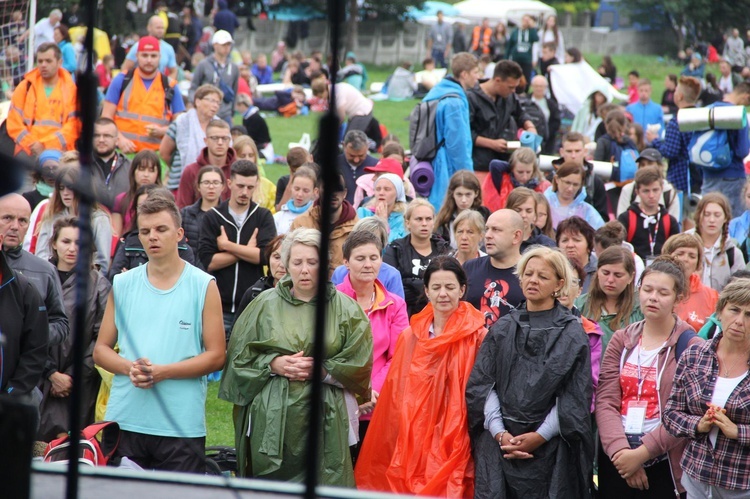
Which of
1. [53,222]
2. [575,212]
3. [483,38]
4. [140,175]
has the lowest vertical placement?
[53,222]

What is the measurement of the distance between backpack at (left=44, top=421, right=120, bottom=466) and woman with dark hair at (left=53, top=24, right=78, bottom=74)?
11.2 metres

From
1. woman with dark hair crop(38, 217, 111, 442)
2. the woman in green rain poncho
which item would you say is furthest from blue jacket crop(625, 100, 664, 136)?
the woman in green rain poncho

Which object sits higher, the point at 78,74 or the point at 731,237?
the point at 78,74

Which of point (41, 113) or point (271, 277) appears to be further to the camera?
point (41, 113)

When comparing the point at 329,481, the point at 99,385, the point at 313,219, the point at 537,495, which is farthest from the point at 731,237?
the point at 99,385

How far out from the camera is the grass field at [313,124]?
20.2 feet

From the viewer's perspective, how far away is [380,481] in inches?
192

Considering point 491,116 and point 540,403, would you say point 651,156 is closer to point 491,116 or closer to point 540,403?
point 491,116

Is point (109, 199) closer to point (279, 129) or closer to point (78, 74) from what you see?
point (78, 74)

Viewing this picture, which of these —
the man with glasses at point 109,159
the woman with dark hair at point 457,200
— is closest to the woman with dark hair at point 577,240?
the woman with dark hair at point 457,200

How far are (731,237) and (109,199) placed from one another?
6.52 meters

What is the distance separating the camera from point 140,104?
9.29 m

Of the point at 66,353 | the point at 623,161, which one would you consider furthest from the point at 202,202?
the point at 623,161

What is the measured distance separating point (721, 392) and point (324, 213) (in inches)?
127
